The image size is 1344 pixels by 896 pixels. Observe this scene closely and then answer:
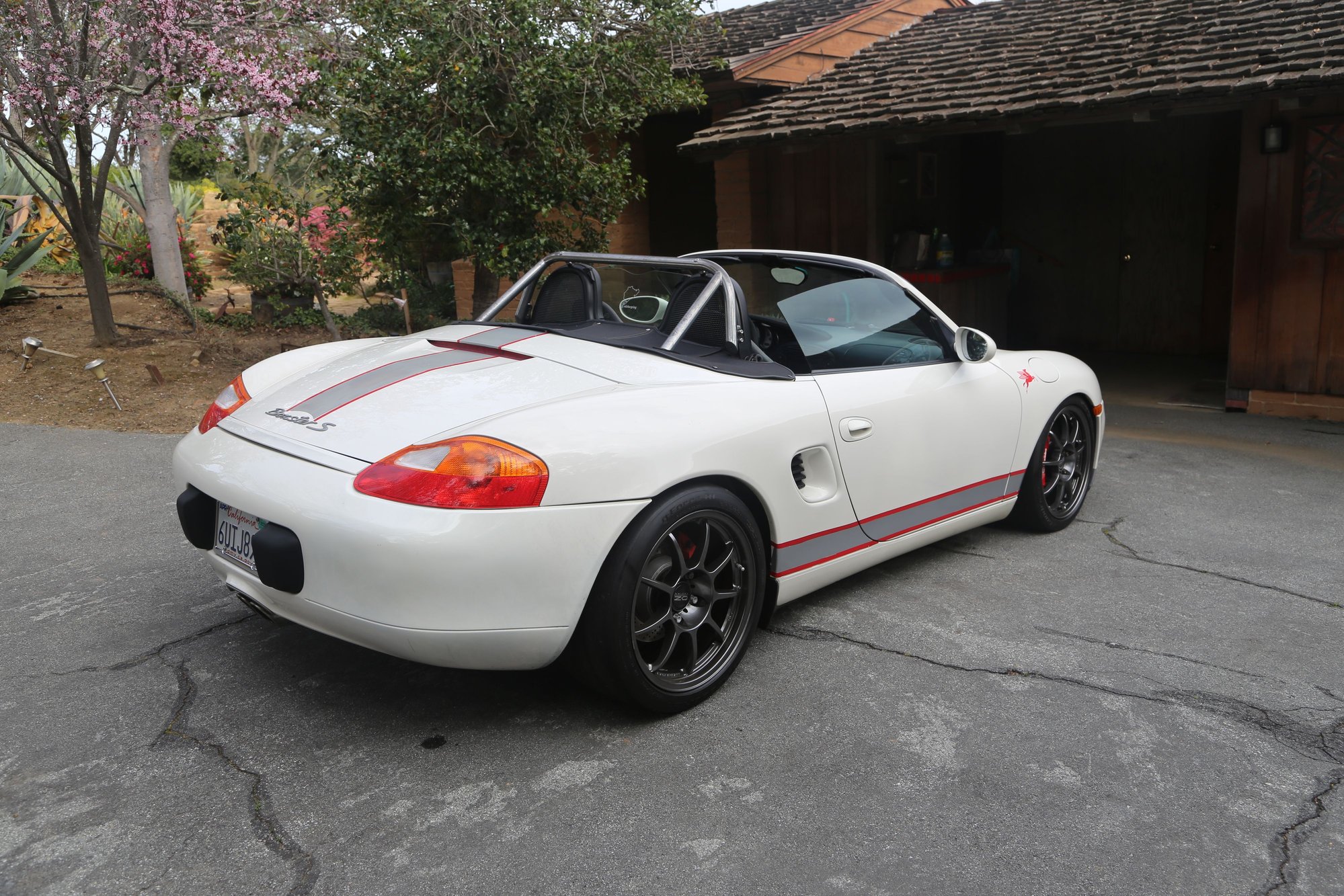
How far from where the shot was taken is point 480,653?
9.09 feet

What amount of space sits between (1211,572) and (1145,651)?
110 cm

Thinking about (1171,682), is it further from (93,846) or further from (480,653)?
(93,846)

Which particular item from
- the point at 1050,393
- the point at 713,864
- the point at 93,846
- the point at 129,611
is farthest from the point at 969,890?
the point at 129,611

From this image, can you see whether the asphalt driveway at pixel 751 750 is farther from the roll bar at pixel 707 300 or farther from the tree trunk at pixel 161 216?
the tree trunk at pixel 161 216

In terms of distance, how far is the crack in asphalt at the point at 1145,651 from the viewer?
342 centimetres

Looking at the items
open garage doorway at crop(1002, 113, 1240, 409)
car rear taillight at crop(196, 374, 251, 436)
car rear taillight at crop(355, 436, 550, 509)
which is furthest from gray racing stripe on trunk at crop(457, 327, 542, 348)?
open garage doorway at crop(1002, 113, 1240, 409)

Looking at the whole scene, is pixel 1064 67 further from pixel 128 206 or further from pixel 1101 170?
pixel 128 206

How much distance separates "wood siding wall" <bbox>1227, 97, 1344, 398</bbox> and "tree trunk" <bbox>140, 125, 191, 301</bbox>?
11077 millimetres

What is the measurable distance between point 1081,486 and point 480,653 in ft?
11.2

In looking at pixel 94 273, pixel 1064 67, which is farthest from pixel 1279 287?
pixel 94 273

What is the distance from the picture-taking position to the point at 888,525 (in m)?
3.86

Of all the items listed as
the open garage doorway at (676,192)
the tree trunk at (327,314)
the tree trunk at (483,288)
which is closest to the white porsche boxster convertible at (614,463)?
the tree trunk at (483,288)

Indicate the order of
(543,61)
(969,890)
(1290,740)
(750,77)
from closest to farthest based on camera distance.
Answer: (969,890) → (1290,740) → (543,61) → (750,77)

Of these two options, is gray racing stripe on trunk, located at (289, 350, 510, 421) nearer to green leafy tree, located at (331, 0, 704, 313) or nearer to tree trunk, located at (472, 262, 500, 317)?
green leafy tree, located at (331, 0, 704, 313)
